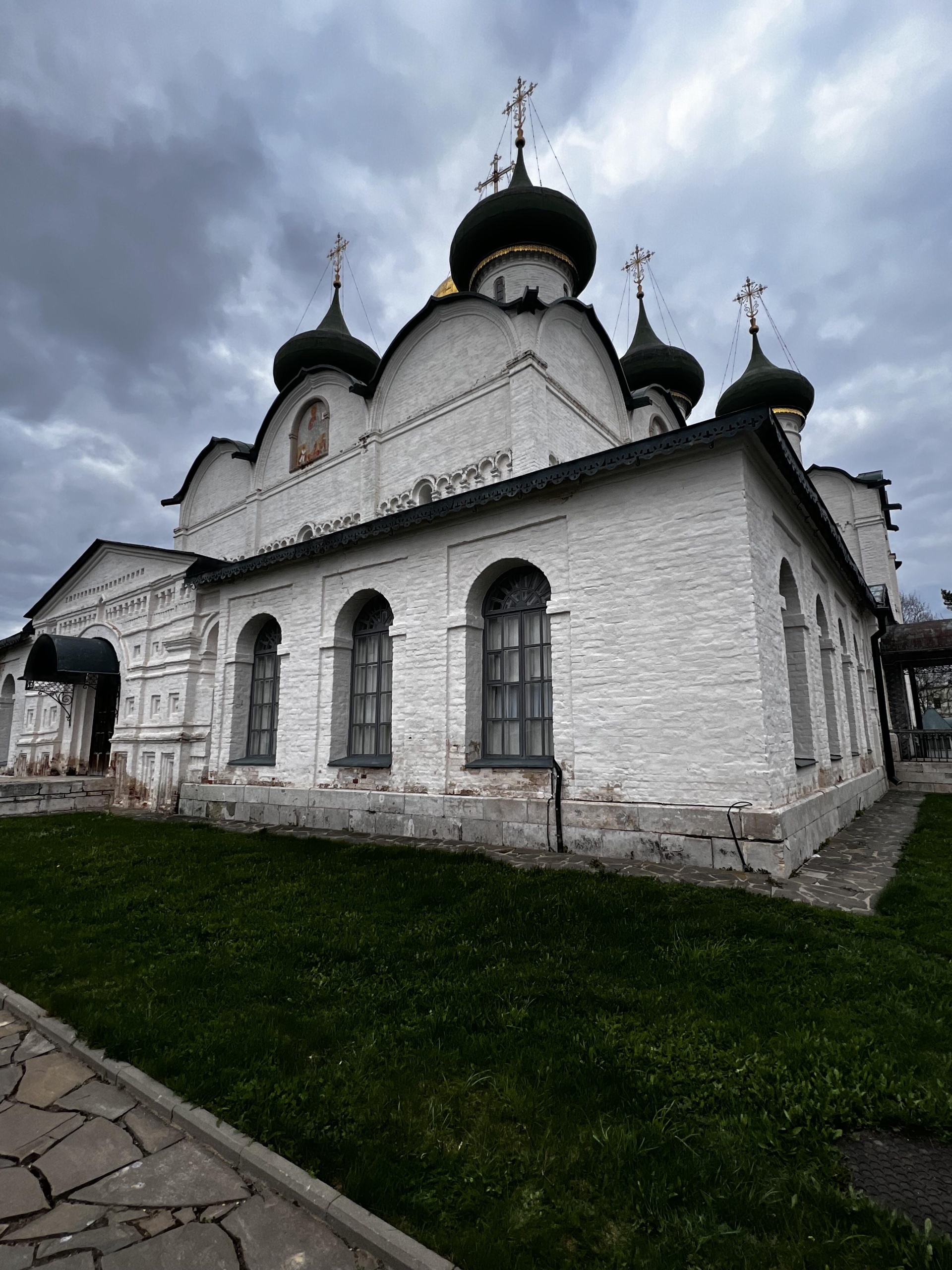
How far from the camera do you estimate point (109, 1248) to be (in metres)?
2.03

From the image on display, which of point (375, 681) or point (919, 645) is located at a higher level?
point (919, 645)

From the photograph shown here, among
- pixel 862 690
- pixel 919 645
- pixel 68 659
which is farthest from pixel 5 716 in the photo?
pixel 919 645

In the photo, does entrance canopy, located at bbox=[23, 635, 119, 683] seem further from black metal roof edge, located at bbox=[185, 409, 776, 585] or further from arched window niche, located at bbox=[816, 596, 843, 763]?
arched window niche, located at bbox=[816, 596, 843, 763]

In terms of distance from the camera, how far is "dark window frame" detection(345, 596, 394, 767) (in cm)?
1028

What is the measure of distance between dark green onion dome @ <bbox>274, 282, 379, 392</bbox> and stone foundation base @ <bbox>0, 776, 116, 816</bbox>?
10.5 meters

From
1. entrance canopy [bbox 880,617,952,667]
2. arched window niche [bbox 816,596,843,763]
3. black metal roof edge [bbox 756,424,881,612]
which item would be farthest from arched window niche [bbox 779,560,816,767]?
entrance canopy [bbox 880,617,952,667]

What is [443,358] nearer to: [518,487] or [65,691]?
[518,487]

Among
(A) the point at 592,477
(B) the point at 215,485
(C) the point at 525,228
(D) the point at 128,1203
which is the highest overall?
(C) the point at 525,228

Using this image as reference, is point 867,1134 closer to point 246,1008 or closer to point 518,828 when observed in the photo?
point 246,1008

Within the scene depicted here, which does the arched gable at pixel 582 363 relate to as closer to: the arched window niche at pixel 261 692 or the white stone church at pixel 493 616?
the white stone church at pixel 493 616

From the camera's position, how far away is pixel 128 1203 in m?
2.23

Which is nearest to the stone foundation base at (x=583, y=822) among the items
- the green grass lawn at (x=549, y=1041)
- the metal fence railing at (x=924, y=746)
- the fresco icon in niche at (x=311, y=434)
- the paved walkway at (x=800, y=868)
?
the paved walkway at (x=800, y=868)

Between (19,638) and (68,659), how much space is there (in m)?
8.28

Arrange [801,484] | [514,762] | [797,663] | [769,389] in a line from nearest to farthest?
1. [801,484]
2. [514,762]
3. [797,663]
4. [769,389]
